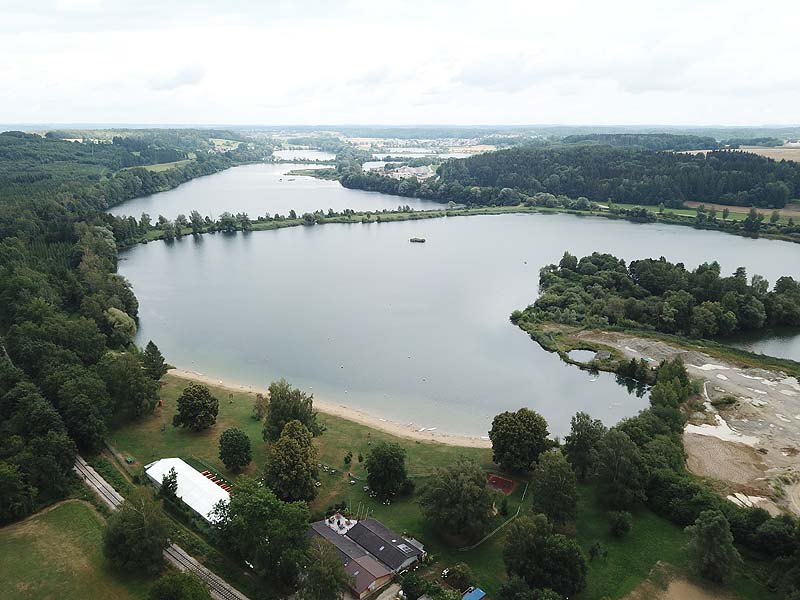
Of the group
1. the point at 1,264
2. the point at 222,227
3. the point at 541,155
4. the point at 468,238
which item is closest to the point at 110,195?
the point at 222,227

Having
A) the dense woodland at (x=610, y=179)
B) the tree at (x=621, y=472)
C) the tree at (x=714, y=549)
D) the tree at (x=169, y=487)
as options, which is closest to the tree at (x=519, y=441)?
the tree at (x=621, y=472)

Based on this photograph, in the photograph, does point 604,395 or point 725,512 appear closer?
point 725,512

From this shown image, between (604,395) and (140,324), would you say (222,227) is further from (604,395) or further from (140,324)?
(604,395)


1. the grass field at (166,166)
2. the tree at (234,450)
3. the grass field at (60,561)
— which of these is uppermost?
the grass field at (166,166)

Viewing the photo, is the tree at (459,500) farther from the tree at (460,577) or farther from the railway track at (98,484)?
the railway track at (98,484)

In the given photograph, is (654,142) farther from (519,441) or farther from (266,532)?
(266,532)

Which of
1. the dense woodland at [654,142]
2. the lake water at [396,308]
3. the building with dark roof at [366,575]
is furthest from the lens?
the dense woodland at [654,142]
